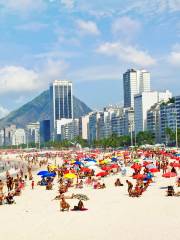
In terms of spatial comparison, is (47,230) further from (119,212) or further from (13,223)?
(119,212)

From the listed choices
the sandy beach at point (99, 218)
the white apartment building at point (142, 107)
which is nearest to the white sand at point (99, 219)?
the sandy beach at point (99, 218)

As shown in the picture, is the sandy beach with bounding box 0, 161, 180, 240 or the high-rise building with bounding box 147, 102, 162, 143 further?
the high-rise building with bounding box 147, 102, 162, 143

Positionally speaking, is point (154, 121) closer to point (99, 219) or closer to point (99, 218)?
point (99, 218)

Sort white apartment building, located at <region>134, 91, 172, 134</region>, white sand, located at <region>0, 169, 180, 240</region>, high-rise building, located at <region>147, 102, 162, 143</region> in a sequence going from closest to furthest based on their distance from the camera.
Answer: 1. white sand, located at <region>0, 169, 180, 240</region>
2. high-rise building, located at <region>147, 102, 162, 143</region>
3. white apartment building, located at <region>134, 91, 172, 134</region>

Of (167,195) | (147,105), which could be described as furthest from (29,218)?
(147,105)

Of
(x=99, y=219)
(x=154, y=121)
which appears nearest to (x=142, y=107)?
(x=154, y=121)

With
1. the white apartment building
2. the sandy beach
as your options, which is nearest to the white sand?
the sandy beach

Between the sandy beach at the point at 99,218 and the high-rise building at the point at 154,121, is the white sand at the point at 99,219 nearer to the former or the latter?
the sandy beach at the point at 99,218

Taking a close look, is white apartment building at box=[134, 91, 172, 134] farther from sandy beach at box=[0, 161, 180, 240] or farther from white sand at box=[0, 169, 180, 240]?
sandy beach at box=[0, 161, 180, 240]

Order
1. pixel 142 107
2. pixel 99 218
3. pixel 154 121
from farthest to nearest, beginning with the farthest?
pixel 142 107 → pixel 154 121 → pixel 99 218
